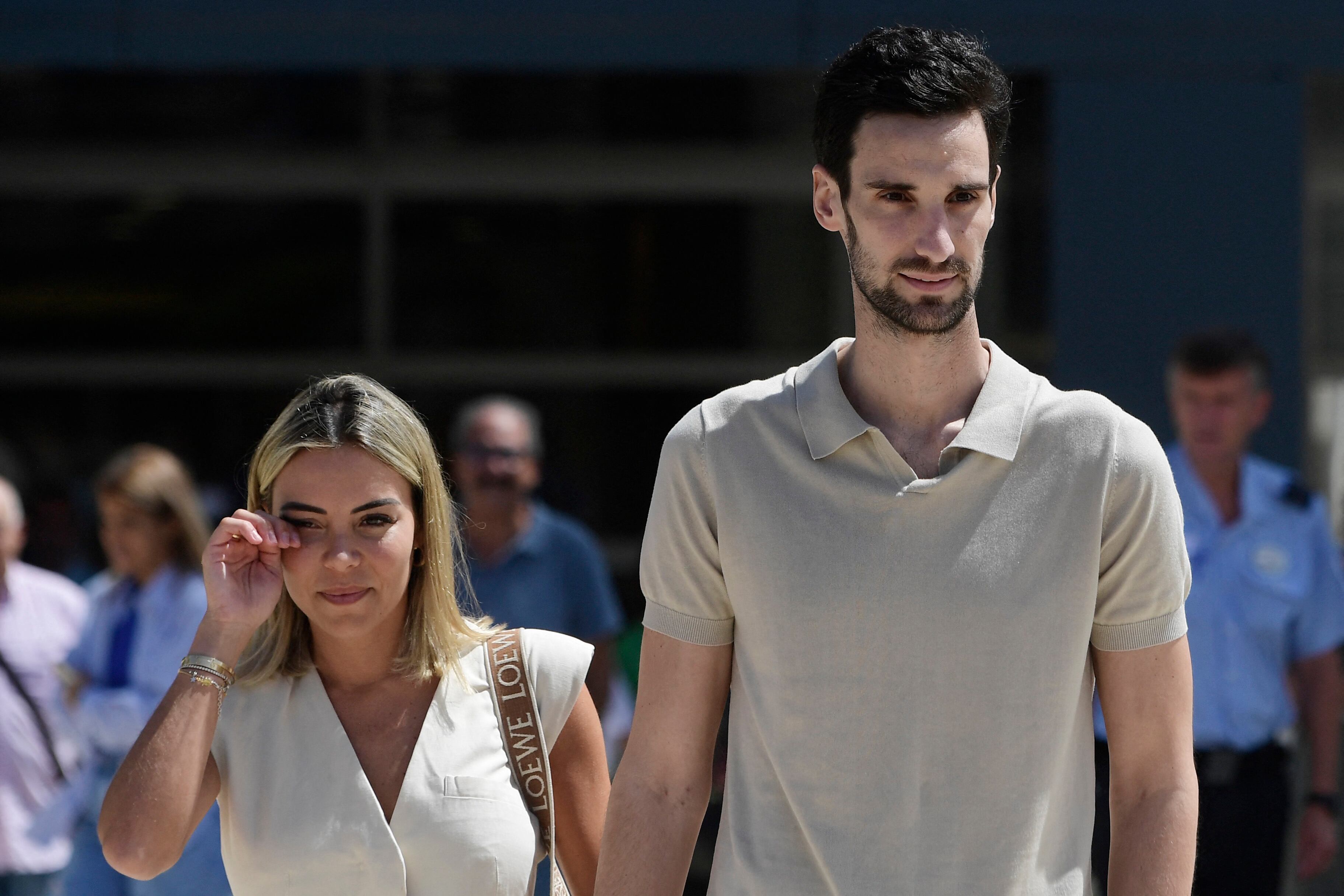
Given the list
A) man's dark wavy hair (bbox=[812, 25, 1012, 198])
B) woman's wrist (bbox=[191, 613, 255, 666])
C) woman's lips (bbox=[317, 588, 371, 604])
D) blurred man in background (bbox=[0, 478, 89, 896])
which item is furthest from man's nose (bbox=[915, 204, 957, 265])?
blurred man in background (bbox=[0, 478, 89, 896])

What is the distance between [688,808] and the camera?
222 centimetres

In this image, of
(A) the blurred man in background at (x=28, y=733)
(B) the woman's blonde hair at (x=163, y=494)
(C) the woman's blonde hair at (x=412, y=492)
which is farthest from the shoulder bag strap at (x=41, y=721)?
(C) the woman's blonde hair at (x=412, y=492)

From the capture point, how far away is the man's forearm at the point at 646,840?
2168mm

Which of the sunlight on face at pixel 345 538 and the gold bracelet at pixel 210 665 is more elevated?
the sunlight on face at pixel 345 538

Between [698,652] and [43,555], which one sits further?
[43,555]

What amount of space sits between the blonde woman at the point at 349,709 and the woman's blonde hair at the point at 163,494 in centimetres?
253

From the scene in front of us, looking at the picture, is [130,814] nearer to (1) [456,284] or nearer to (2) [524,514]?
(2) [524,514]

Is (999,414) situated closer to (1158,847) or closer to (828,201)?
(828,201)

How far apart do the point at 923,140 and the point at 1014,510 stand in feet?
1.67

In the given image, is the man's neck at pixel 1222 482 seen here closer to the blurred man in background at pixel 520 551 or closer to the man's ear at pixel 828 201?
the blurred man in background at pixel 520 551

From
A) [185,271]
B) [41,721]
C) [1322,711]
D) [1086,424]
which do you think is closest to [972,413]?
[1086,424]

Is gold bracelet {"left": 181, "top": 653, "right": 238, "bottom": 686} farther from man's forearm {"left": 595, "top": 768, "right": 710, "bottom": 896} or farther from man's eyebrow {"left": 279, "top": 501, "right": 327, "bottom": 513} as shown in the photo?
man's forearm {"left": 595, "top": 768, "right": 710, "bottom": 896}

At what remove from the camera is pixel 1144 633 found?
6.86 feet

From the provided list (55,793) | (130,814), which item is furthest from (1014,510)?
(55,793)
